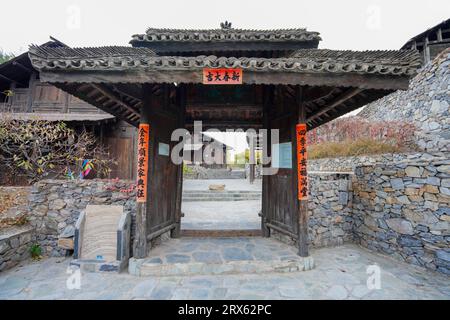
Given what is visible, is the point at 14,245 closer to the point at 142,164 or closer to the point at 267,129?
the point at 142,164

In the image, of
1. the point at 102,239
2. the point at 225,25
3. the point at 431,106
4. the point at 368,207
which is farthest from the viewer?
the point at 431,106

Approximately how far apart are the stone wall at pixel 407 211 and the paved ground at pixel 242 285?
0.43m

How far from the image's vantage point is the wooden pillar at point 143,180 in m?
3.85

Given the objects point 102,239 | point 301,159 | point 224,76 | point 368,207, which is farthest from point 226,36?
point 368,207

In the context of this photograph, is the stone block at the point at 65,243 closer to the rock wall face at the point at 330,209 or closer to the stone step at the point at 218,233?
the stone step at the point at 218,233

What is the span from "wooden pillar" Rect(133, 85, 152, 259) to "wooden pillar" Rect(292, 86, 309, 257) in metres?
2.97

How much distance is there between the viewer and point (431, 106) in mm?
8953

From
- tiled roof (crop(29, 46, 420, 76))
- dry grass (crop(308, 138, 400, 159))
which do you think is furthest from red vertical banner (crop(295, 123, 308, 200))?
dry grass (crop(308, 138, 400, 159))

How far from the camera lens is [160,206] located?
4.47m

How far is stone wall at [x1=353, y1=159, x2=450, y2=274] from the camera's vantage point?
12.5 feet

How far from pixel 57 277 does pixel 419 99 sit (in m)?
14.6

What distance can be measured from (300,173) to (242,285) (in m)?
2.32
